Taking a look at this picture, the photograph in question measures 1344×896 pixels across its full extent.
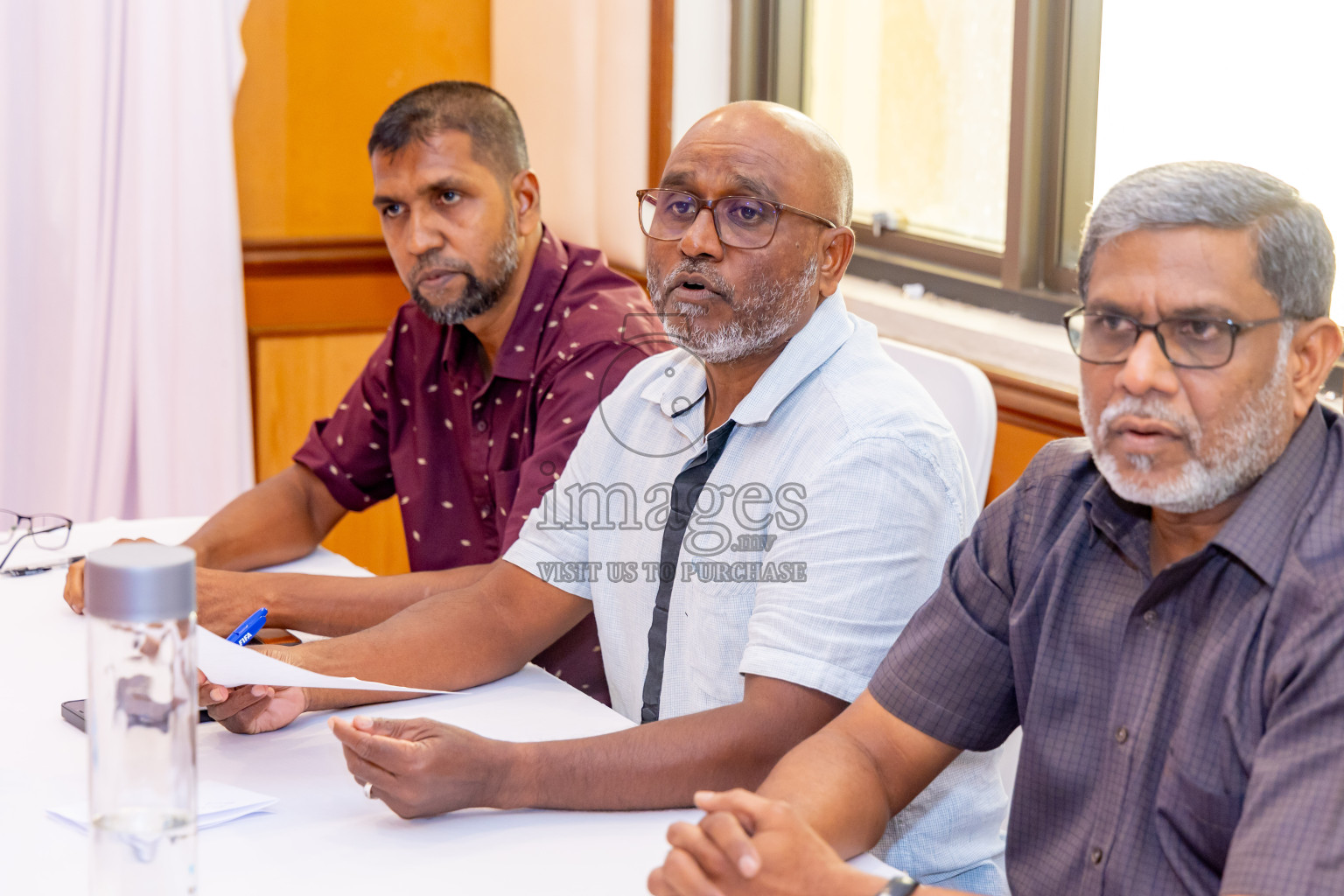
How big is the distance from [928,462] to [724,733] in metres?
0.37

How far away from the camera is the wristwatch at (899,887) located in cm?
109

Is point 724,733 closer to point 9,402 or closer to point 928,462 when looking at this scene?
point 928,462

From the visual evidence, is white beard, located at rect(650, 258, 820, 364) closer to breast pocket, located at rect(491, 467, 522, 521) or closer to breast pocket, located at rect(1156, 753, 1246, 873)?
breast pocket, located at rect(491, 467, 522, 521)

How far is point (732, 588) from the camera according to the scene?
1.57 meters

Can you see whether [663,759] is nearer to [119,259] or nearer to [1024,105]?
[1024,105]

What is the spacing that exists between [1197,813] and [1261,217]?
477 millimetres

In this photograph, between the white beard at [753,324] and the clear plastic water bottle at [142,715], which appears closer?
the clear plastic water bottle at [142,715]

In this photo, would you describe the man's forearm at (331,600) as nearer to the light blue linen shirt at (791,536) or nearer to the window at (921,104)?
the light blue linen shirt at (791,536)

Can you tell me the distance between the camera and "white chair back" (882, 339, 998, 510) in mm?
1825

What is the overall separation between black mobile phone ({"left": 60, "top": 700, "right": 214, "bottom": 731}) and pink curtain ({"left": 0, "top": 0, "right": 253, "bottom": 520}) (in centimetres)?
195

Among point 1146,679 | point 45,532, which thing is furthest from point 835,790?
point 45,532

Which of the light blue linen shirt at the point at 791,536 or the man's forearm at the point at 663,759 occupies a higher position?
the light blue linen shirt at the point at 791,536

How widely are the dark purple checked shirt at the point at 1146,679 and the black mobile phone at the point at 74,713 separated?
807mm

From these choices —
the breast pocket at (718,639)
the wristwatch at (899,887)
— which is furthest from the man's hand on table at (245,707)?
the wristwatch at (899,887)
